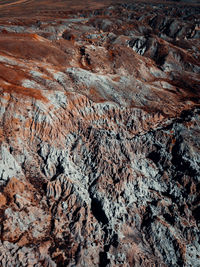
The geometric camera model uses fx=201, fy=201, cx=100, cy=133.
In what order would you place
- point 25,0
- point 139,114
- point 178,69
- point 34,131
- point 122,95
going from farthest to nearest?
point 25,0, point 178,69, point 122,95, point 139,114, point 34,131

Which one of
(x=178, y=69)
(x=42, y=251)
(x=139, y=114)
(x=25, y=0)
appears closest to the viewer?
(x=42, y=251)

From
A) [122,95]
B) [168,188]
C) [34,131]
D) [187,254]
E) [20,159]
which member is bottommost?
[187,254]

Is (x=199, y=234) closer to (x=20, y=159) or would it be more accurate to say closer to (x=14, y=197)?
(x=14, y=197)

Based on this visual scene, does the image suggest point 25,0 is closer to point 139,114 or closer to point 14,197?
point 139,114

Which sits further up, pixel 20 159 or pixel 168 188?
pixel 20 159

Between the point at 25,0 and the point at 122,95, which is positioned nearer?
the point at 122,95

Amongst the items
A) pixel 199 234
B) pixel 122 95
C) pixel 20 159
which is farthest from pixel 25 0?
pixel 199 234

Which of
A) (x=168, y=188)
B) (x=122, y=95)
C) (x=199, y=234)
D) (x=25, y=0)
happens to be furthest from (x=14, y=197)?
(x=25, y=0)
